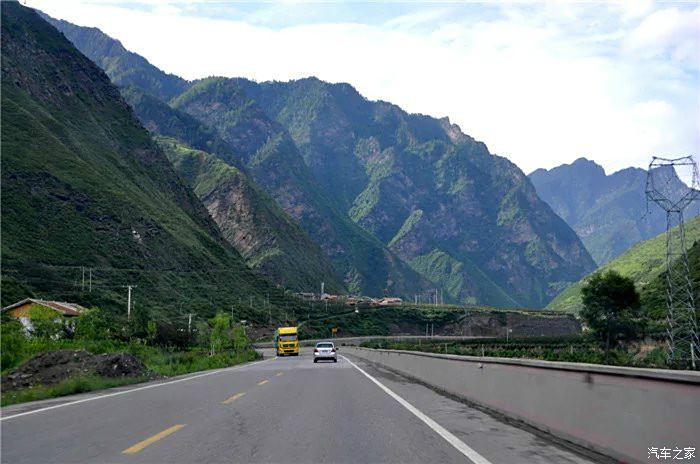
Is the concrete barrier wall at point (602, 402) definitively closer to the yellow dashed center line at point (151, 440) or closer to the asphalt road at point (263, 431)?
the asphalt road at point (263, 431)

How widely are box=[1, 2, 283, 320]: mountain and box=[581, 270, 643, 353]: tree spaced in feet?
183

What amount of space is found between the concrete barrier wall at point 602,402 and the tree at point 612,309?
85.0 m

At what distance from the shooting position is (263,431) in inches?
416

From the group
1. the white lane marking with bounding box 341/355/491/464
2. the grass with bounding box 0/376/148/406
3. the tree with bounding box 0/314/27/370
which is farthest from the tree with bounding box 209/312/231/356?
the white lane marking with bounding box 341/355/491/464

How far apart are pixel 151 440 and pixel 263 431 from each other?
1706 mm

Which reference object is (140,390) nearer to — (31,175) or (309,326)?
(31,175)

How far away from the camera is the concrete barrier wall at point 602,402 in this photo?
6699 millimetres

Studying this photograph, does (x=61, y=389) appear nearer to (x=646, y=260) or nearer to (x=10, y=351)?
(x=10, y=351)

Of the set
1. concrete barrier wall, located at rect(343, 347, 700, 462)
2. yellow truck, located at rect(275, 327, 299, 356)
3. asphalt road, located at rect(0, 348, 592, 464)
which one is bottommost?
yellow truck, located at rect(275, 327, 299, 356)

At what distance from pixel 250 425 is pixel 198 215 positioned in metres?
135

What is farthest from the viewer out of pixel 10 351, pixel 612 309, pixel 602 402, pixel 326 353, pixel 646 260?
pixel 646 260

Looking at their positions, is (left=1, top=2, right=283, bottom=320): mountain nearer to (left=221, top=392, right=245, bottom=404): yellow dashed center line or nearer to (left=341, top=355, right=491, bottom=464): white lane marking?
(left=221, top=392, right=245, bottom=404): yellow dashed center line

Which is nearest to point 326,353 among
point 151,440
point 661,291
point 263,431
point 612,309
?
point 263,431

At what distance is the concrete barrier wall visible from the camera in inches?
264
